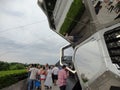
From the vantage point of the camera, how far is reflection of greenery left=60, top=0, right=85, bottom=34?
22.5ft

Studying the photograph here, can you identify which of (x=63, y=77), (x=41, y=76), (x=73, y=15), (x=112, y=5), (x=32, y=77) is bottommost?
(x=63, y=77)

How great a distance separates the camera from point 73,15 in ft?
24.5

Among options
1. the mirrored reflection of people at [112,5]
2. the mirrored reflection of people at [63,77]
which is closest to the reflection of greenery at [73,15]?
the mirrored reflection of people at [112,5]

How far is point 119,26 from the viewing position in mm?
4738

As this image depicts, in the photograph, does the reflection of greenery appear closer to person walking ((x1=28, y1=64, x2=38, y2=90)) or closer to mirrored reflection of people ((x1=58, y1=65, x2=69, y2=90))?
mirrored reflection of people ((x1=58, y1=65, x2=69, y2=90))

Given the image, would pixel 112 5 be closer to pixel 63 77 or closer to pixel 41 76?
→ pixel 63 77

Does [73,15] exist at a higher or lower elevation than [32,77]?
higher

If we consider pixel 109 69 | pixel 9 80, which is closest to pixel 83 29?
pixel 109 69

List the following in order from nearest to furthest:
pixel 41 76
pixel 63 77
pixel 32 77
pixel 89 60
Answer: pixel 89 60, pixel 63 77, pixel 32 77, pixel 41 76

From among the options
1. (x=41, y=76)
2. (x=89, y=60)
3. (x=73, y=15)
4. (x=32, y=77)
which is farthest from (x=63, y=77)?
(x=41, y=76)

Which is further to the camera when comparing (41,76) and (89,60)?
(41,76)

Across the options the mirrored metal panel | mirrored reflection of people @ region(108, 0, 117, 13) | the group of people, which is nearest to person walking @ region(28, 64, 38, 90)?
the group of people

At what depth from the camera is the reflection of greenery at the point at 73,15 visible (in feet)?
22.5

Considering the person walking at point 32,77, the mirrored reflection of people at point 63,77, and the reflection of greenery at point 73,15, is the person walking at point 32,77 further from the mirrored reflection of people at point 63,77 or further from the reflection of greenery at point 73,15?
the reflection of greenery at point 73,15
